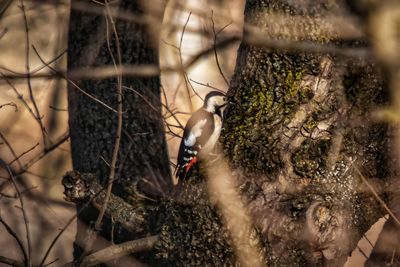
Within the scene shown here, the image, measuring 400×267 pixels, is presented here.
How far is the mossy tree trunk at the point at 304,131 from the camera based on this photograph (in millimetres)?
3713

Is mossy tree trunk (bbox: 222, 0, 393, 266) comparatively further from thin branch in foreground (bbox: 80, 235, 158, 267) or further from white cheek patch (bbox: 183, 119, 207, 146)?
white cheek patch (bbox: 183, 119, 207, 146)

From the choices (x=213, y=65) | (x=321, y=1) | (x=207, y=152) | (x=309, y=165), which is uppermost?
(x=213, y=65)

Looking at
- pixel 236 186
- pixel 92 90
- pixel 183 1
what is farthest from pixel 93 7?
pixel 183 1

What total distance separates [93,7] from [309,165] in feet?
6.66

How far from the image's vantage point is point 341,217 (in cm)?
364

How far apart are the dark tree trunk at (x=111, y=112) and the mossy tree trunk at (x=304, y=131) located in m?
1.16

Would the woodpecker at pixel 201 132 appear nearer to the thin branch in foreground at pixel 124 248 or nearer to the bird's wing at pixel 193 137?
the bird's wing at pixel 193 137

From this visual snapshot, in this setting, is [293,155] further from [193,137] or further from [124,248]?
[193,137]

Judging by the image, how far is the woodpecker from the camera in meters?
4.50

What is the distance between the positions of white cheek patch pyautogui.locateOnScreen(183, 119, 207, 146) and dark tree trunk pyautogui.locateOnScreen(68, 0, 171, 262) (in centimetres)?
18

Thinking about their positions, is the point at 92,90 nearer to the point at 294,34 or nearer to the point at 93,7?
the point at 93,7

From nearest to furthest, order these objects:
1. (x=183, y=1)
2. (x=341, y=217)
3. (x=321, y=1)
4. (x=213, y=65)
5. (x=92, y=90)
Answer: (x=341, y=217), (x=321, y=1), (x=92, y=90), (x=183, y=1), (x=213, y=65)

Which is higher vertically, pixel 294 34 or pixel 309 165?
pixel 294 34

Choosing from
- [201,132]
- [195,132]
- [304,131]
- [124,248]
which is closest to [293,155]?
[304,131]
